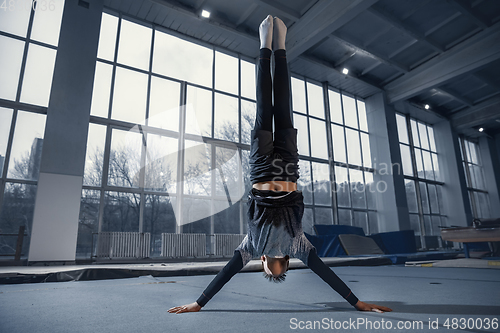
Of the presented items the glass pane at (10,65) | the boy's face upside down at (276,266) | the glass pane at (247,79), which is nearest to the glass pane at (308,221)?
the glass pane at (247,79)

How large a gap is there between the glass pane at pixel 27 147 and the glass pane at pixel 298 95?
6.78 m

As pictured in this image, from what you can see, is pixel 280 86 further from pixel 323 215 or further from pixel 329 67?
pixel 329 67

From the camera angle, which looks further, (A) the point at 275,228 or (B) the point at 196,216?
(B) the point at 196,216

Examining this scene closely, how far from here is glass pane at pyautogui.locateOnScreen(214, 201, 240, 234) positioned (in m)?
7.96

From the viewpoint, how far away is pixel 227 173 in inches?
327

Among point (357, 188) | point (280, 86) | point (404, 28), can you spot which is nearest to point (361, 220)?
point (357, 188)

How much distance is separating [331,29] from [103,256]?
7.19 metres

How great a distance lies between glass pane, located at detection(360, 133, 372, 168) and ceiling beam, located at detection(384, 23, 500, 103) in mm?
1548

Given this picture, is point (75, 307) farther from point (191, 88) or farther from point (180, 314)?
point (191, 88)

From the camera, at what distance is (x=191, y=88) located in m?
8.23

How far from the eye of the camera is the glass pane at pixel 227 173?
8157 mm

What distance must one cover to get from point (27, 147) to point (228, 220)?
467cm

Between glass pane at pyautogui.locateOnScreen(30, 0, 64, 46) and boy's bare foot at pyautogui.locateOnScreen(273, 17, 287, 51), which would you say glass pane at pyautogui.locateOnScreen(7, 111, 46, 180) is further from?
boy's bare foot at pyautogui.locateOnScreen(273, 17, 287, 51)

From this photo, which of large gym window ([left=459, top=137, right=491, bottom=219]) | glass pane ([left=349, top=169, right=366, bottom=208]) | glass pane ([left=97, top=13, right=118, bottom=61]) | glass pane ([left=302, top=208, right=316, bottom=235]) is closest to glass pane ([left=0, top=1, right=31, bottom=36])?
glass pane ([left=97, top=13, right=118, bottom=61])
